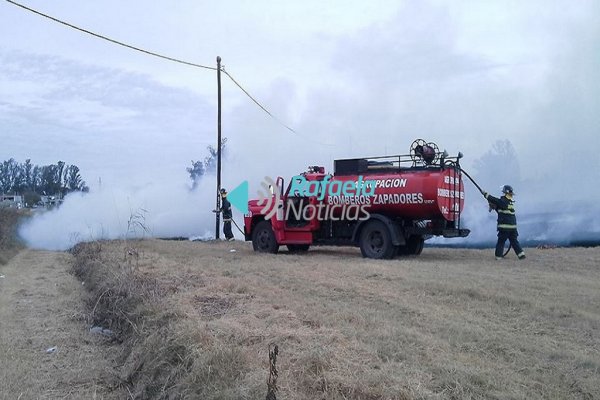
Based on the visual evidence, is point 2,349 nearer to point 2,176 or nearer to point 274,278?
point 274,278

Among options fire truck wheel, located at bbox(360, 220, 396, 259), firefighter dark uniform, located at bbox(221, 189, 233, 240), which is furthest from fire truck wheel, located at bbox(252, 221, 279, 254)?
firefighter dark uniform, located at bbox(221, 189, 233, 240)

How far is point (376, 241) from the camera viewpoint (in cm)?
1523

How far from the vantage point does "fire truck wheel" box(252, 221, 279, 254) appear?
56.0ft

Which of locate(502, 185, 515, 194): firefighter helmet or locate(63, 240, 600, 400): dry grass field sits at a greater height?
locate(502, 185, 515, 194): firefighter helmet

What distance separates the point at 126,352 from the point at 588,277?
7.96m

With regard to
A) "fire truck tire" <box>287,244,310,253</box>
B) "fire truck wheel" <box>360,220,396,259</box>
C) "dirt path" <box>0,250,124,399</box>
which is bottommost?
"dirt path" <box>0,250,124,399</box>

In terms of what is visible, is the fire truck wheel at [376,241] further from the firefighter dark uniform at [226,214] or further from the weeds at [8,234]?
the weeds at [8,234]

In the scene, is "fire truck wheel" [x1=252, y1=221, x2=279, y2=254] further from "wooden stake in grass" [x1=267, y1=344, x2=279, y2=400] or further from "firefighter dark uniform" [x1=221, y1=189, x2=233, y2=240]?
"wooden stake in grass" [x1=267, y1=344, x2=279, y2=400]

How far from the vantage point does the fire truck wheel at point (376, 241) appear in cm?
1479

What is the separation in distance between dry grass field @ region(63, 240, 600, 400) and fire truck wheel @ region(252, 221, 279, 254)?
16.0 feet

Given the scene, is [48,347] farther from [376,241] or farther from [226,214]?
[226,214]

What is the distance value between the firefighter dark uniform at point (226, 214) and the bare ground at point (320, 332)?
33.3 feet

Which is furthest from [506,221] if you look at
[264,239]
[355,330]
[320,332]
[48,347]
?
[48,347]

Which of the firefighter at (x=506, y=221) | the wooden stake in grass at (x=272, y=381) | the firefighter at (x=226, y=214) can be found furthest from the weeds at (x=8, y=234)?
the wooden stake in grass at (x=272, y=381)
